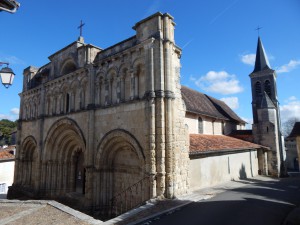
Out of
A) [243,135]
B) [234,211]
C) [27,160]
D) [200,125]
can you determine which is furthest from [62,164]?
[243,135]

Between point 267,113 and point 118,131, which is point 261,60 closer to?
point 267,113

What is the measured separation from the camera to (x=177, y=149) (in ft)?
32.8

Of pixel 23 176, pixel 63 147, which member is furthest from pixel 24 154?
pixel 63 147

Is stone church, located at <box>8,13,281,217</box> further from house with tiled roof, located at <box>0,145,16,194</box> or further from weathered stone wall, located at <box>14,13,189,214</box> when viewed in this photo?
house with tiled roof, located at <box>0,145,16,194</box>

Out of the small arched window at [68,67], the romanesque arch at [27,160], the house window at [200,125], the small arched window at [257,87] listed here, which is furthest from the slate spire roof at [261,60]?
the romanesque arch at [27,160]

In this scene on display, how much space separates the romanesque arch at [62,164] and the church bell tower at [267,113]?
1747 cm

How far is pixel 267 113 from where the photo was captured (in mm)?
23078

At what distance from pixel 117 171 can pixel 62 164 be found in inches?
245

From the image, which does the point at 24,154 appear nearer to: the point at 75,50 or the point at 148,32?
the point at 75,50

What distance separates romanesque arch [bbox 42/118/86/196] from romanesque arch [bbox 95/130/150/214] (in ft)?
14.3

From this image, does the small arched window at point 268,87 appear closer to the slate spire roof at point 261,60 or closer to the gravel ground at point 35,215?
the slate spire roof at point 261,60

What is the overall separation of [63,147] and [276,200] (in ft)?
44.6

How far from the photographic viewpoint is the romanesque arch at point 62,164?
16125 mm

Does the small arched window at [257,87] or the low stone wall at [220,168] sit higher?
the small arched window at [257,87]
